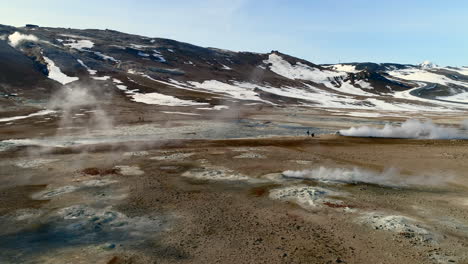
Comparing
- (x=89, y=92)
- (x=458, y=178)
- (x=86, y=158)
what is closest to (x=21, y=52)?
(x=89, y=92)

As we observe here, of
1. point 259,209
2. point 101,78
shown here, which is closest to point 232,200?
point 259,209

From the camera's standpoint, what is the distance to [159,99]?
9444cm

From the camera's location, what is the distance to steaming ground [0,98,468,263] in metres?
14.8

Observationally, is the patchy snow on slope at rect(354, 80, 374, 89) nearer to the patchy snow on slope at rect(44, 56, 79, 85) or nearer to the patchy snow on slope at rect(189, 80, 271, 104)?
the patchy snow on slope at rect(189, 80, 271, 104)

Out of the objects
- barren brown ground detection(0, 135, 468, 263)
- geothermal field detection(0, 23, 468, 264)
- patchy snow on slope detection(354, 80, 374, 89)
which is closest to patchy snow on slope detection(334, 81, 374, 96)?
patchy snow on slope detection(354, 80, 374, 89)

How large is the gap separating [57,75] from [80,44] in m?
50.2

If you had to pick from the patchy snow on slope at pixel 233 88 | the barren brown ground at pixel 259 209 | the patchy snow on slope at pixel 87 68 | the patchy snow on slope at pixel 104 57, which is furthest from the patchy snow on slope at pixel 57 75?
the barren brown ground at pixel 259 209

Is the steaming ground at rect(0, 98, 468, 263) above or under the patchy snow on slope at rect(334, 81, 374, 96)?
under

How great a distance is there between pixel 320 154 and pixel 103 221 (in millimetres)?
23922

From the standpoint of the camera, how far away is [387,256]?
14344 millimetres

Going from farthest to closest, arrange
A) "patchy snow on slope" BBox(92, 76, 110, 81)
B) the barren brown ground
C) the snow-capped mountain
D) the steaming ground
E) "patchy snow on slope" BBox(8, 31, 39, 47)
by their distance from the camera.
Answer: "patchy snow on slope" BBox(8, 31, 39, 47) < "patchy snow on slope" BBox(92, 76, 110, 81) < the snow-capped mountain < the steaming ground < the barren brown ground

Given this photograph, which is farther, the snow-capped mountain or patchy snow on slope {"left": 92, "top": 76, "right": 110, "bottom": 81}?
patchy snow on slope {"left": 92, "top": 76, "right": 110, "bottom": 81}

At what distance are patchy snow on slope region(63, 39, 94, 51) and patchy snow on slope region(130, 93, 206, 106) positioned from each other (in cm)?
6707

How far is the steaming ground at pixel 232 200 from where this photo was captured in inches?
581
